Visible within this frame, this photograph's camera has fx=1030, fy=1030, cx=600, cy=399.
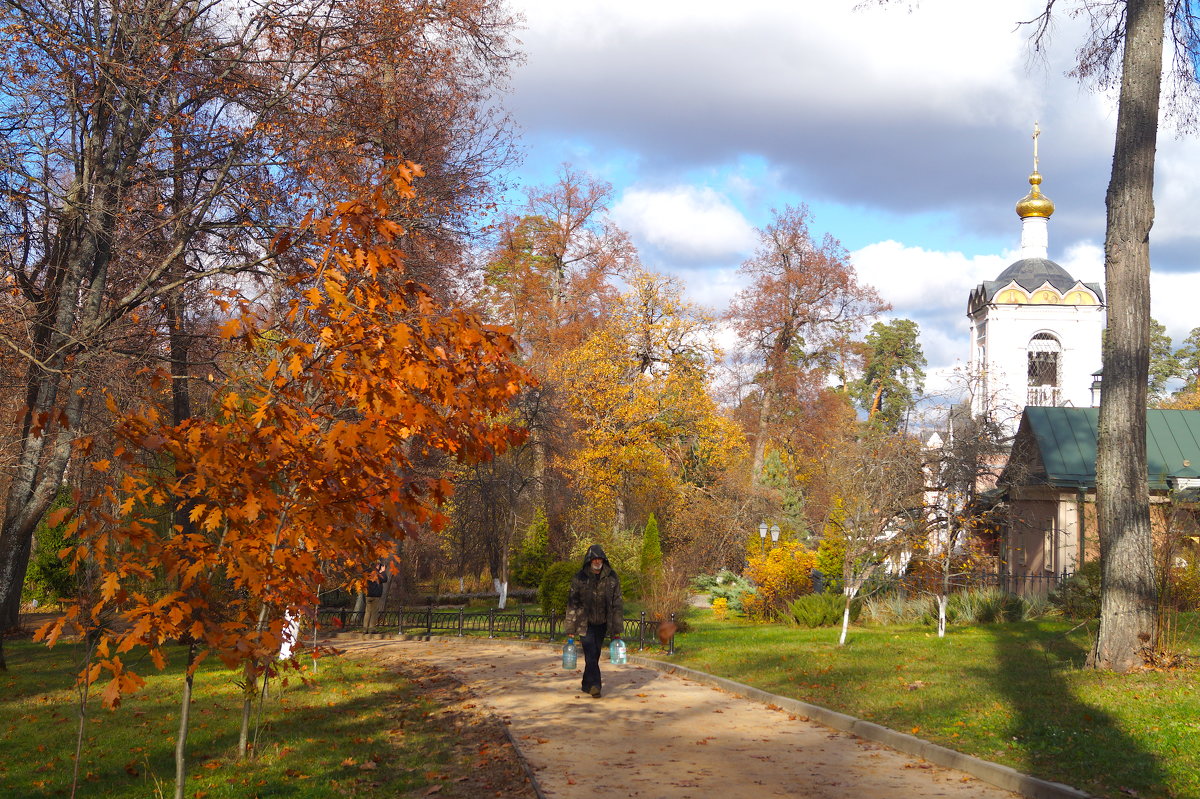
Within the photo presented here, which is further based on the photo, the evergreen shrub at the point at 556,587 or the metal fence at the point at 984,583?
the evergreen shrub at the point at 556,587

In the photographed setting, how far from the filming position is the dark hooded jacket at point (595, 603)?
12594 mm

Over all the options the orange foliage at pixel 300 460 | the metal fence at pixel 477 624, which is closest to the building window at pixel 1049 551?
the metal fence at pixel 477 624

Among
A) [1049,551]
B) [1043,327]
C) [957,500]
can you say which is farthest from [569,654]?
[1043,327]

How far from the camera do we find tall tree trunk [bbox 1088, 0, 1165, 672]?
12602 millimetres

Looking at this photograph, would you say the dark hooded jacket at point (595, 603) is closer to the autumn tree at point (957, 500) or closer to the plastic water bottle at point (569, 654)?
the plastic water bottle at point (569, 654)

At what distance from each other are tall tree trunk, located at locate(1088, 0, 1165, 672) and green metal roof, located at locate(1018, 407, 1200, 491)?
520 inches

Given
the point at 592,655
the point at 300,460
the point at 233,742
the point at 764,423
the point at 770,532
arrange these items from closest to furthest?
the point at 300,460, the point at 233,742, the point at 592,655, the point at 770,532, the point at 764,423

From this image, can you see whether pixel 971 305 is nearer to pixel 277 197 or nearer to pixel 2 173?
pixel 277 197

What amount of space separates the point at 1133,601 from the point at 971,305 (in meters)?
40.5

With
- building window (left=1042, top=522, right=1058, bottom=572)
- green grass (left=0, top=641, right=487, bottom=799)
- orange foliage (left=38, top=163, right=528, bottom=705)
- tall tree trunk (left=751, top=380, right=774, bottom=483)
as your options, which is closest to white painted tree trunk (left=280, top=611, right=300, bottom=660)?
orange foliage (left=38, top=163, right=528, bottom=705)

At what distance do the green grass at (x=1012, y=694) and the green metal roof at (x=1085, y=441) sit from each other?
26.8 feet

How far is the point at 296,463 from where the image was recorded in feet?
22.0

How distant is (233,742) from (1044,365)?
1758 inches

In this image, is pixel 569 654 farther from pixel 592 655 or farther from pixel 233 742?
pixel 233 742
